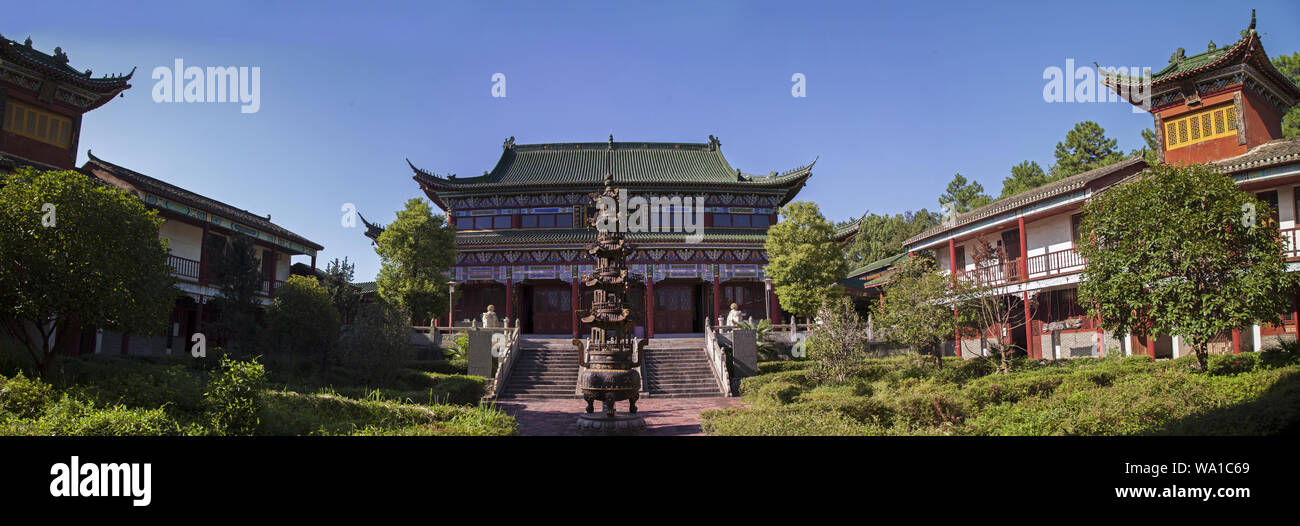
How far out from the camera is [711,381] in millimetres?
19953

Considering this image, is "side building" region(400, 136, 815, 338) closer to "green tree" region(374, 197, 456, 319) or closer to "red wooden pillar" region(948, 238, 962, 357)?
"green tree" region(374, 197, 456, 319)

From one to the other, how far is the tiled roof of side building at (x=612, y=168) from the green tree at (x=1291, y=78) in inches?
813

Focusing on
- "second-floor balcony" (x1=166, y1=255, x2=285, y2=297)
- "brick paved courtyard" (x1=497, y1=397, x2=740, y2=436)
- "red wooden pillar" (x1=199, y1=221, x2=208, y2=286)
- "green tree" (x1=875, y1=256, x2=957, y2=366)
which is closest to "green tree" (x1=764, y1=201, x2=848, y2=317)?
"green tree" (x1=875, y1=256, x2=957, y2=366)

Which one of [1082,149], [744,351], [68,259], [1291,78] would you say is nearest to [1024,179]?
[1082,149]

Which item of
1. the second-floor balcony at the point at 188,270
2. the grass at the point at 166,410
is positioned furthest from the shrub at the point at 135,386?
the second-floor balcony at the point at 188,270

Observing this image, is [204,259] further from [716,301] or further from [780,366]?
[780,366]

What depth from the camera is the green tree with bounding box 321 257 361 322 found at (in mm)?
21047

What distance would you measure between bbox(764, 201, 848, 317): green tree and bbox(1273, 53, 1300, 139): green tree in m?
20.9

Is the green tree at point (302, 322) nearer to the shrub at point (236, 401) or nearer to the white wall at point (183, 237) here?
the white wall at point (183, 237)

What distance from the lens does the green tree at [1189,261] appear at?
37.8 ft

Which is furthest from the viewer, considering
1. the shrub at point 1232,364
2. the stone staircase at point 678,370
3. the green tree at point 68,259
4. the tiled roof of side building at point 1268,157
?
the stone staircase at point 678,370

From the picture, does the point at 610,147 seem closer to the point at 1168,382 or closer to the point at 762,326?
the point at 762,326
